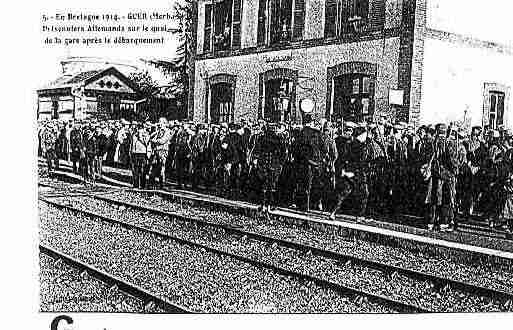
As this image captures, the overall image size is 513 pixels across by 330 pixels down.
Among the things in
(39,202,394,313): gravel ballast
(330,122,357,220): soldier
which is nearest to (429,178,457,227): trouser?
(330,122,357,220): soldier

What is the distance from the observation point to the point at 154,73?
321cm

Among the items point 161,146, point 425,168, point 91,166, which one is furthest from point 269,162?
point 91,166

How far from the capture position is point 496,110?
308 cm

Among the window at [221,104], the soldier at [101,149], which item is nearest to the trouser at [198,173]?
the window at [221,104]

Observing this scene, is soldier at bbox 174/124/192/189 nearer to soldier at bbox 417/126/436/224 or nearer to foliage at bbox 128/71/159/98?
→ foliage at bbox 128/71/159/98

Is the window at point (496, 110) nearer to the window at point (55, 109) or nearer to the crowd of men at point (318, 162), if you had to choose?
the crowd of men at point (318, 162)

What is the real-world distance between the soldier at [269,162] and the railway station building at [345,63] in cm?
10

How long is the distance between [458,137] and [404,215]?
45 centimetres

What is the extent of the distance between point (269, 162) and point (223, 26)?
708mm

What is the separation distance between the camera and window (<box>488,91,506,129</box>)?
308 centimetres

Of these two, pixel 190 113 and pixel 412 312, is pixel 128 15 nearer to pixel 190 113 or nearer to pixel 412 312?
pixel 190 113

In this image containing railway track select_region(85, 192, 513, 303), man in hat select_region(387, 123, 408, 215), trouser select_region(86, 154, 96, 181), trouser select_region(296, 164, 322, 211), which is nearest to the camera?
railway track select_region(85, 192, 513, 303)

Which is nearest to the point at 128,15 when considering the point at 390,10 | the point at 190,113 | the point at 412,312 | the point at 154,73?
the point at 154,73

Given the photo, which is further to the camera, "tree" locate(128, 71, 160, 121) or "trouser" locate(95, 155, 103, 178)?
"trouser" locate(95, 155, 103, 178)
